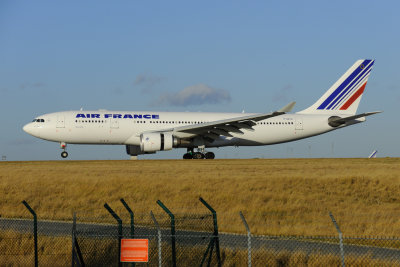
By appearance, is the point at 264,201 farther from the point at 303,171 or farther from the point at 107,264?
the point at 107,264

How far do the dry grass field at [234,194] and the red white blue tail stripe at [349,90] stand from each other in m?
18.0

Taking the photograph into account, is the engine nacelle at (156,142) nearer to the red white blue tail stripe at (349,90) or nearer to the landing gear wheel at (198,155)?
the landing gear wheel at (198,155)

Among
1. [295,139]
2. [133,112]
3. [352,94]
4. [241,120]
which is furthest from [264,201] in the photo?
[352,94]

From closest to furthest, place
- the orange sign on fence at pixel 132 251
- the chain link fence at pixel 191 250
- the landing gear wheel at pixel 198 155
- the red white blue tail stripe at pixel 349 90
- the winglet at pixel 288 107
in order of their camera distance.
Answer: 1. the orange sign on fence at pixel 132 251
2. the chain link fence at pixel 191 250
3. the winglet at pixel 288 107
4. the landing gear wheel at pixel 198 155
5. the red white blue tail stripe at pixel 349 90

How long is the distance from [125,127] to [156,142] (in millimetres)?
3413

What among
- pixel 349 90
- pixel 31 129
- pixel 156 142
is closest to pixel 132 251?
pixel 156 142

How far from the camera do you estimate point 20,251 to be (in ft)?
59.3

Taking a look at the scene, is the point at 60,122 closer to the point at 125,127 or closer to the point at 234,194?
the point at 125,127

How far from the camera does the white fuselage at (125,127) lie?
1825 inches

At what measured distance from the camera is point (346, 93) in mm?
56625

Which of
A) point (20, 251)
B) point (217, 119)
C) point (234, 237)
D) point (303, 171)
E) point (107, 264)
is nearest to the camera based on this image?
point (107, 264)

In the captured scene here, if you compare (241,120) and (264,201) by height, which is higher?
(241,120)

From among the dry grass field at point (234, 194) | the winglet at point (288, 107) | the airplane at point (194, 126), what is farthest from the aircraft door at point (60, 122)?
the winglet at point (288, 107)

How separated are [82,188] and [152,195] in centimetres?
401
